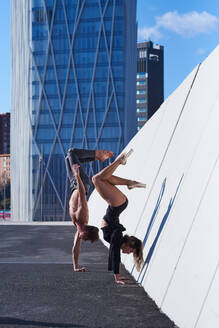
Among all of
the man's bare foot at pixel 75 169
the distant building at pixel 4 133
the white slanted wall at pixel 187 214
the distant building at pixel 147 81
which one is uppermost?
the white slanted wall at pixel 187 214

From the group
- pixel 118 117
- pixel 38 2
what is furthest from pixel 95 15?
pixel 118 117

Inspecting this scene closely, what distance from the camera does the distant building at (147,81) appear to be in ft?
416

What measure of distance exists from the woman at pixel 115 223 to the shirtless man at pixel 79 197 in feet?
1.96

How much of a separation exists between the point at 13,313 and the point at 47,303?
1.57 ft

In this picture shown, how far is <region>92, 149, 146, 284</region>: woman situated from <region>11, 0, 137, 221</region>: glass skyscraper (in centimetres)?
5731

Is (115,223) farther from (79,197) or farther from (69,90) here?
(69,90)

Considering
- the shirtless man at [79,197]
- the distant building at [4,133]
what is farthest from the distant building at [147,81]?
the shirtless man at [79,197]

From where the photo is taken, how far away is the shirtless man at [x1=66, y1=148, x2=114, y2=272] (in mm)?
6164

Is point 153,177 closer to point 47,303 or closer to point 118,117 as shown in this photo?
point 47,303

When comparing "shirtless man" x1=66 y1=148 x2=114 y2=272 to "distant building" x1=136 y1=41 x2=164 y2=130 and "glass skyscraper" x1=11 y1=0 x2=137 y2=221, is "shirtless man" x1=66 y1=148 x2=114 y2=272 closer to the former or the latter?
"glass skyscraper" x1=11 y1=0 x2=137 y2=221

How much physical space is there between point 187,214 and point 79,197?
108 inches

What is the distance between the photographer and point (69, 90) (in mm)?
64000

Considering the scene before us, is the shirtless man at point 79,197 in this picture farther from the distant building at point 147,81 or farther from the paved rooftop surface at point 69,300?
the distant building at point 147,81

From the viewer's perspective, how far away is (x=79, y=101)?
63.6m
